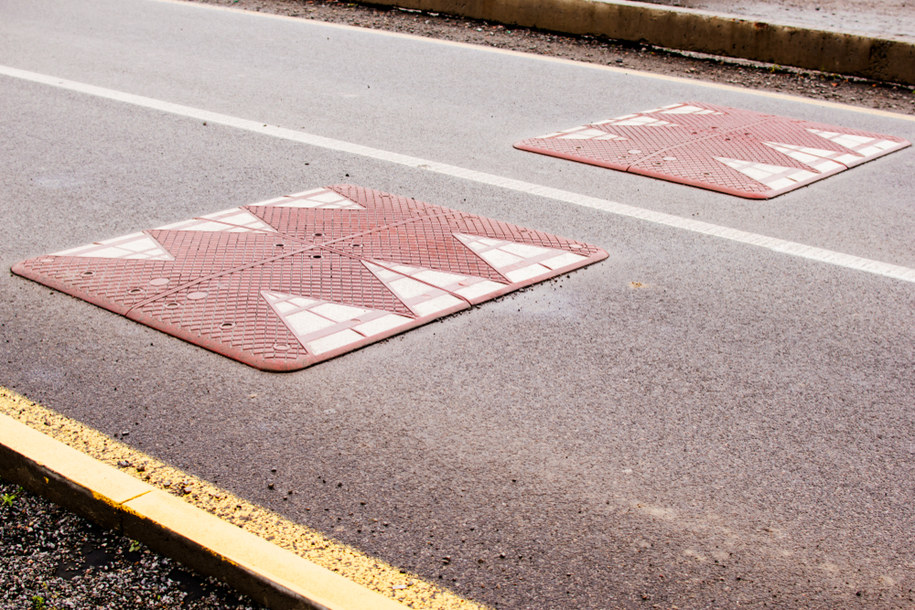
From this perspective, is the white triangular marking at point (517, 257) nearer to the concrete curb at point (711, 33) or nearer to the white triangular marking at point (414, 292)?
the white triangular marking at point (414, 292)

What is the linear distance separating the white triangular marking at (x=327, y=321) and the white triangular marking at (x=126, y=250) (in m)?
0.84

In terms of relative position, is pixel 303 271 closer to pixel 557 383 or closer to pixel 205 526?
pixel 557 383

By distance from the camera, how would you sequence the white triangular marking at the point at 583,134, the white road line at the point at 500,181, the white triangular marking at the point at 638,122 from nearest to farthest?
1. the white road line at the point at 500,181
2. the white triangular marking at the point at 583,134
3. the white triangular marking at the point at 638,122

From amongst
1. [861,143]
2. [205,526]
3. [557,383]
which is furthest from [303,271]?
[861,143]

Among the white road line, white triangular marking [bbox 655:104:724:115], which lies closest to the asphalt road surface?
the white road line

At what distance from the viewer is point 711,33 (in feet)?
34.6

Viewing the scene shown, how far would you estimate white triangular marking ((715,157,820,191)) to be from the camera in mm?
6664

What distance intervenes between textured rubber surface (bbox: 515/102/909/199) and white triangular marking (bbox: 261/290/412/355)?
3.02m

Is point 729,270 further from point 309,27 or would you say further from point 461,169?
point 309,27

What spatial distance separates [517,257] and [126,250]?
2105mm

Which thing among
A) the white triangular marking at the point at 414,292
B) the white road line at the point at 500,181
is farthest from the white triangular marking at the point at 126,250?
the white road line at the point at 500,181

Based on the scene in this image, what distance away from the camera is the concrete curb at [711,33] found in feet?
31.8

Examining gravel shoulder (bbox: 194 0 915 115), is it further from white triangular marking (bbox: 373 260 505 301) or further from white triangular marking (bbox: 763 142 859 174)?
white triangular marking (bbox: 373 260 505 301)

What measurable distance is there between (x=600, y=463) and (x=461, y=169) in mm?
3763
